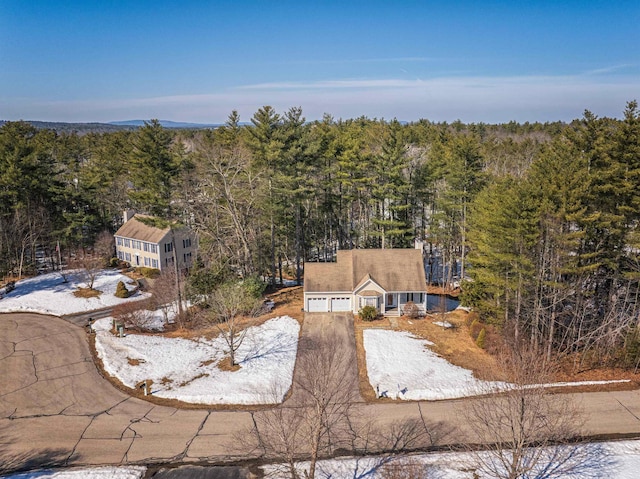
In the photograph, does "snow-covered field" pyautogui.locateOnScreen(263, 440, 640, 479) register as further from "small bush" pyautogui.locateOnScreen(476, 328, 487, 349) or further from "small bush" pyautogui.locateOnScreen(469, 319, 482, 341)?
"small bush" pyautogui.locateOnScreen(469, 319, 482, 341)

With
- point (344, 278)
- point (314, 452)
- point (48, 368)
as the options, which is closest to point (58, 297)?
point (48, 368)

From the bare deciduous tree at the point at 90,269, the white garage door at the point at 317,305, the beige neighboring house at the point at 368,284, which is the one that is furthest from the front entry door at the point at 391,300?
the bare deciduous tree at the point at 90,269

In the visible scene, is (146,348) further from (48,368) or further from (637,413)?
(637,413)

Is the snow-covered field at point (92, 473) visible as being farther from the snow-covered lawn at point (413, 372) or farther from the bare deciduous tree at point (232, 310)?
the snow-covered lawn at point (413, 372)

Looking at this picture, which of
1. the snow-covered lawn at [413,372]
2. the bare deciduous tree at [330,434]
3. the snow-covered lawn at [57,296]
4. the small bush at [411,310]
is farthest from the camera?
the snow-covered lawn at [57,296]

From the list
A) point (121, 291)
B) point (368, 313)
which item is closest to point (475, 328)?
point (368, 313)

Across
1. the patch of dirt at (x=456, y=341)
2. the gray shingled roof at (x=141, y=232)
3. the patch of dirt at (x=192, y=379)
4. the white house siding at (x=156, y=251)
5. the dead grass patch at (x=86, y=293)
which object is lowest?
the patch of dirt at (x=456, y=341)

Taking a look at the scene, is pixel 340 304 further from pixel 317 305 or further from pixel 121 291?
pixel 121 291
